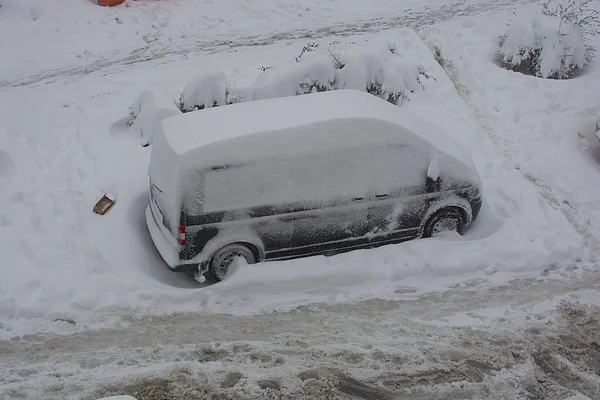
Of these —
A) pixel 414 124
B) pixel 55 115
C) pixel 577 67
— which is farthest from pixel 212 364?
pixel 577 67

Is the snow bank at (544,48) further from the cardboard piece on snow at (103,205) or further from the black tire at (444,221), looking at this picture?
the cardboard piece on snow at (103,205)

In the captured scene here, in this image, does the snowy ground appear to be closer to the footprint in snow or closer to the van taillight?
the footprint in snow

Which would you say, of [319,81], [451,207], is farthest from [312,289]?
[319,81]

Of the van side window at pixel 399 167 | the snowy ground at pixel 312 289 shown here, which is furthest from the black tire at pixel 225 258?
the van side window at pixel 399 167

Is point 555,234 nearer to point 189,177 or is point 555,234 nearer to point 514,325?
point 514,325

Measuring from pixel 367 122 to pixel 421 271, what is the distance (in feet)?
6.58

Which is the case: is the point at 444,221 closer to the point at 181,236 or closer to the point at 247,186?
the point at 247,186

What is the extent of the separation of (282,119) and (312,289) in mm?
2133

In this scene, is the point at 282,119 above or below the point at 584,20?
below

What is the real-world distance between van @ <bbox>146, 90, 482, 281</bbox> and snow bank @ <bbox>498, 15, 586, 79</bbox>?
5.12 metres

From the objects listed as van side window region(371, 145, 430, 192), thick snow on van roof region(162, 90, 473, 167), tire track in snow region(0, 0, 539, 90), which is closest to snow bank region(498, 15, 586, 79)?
tire track in snow region(0, 0, 539, 90)

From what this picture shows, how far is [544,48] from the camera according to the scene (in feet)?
39.9

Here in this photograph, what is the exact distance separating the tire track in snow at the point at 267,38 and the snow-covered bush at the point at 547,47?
8.42ft

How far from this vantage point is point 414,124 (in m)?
8.06
